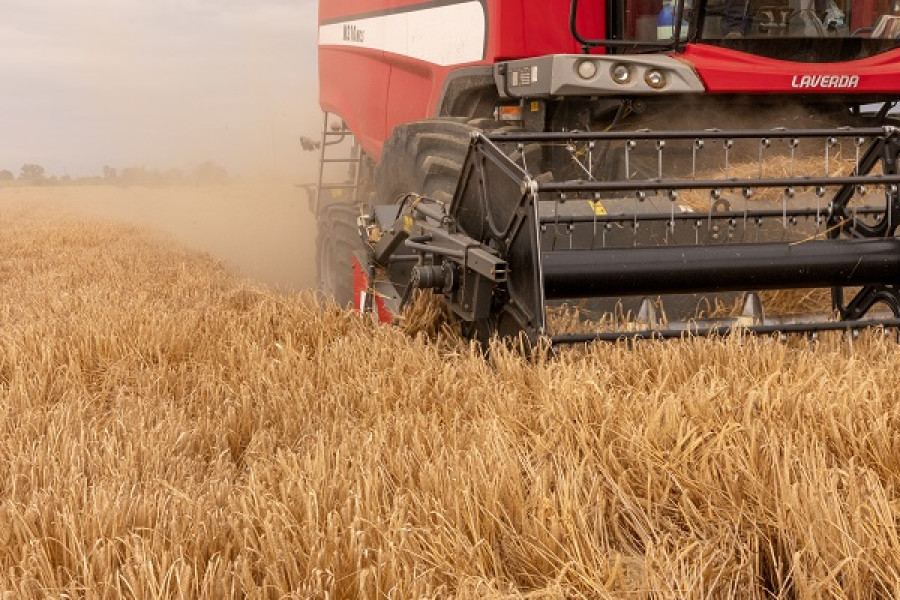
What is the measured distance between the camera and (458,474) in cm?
173

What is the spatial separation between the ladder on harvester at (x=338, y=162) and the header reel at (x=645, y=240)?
4002mm

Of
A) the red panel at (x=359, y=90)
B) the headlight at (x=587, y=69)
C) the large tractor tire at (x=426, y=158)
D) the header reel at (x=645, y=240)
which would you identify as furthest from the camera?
the red panel at (x=359, y=90)

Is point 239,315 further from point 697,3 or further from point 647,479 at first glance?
point 647,479

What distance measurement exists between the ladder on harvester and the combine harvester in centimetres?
255

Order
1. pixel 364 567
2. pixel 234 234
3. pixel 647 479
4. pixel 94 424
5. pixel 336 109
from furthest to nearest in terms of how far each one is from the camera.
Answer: pixel 234 234
pixel 336 109
pixel 94 424
pixel 647 479
pixel 364 567

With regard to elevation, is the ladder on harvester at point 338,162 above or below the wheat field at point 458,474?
above

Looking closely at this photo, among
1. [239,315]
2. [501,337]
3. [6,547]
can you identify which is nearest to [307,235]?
[239,315]

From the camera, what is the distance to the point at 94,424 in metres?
2.42

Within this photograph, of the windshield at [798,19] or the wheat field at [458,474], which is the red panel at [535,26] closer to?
the windshield at [798,19]

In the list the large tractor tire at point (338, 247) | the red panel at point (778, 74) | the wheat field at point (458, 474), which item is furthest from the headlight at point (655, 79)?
the large tractor tire at point (338, 247)

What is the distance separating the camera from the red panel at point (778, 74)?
398 centimetres

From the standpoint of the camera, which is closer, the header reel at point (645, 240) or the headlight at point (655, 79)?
the header reel at point (645, 240)

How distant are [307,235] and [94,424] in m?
9.36

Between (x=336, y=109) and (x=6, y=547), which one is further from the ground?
Answer: (x=336, y=109)
